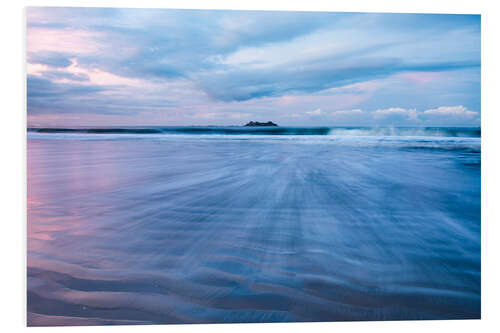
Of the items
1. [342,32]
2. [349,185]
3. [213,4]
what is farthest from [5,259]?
[342,32]

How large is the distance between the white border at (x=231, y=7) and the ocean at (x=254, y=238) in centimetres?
8

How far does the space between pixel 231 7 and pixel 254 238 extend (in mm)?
1621

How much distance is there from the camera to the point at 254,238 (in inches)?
72.9

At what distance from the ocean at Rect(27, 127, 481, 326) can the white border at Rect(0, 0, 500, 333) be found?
8 cm

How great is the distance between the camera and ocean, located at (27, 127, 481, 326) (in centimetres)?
147

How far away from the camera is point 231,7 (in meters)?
2.09

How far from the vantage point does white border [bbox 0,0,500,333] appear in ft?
5.07

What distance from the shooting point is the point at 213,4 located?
2094mm

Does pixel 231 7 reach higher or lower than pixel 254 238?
higher

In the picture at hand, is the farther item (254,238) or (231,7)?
(231,7)

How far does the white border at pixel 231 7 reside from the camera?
1546 mm

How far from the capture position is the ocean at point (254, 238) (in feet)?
4.84

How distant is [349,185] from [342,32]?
1.29 m
